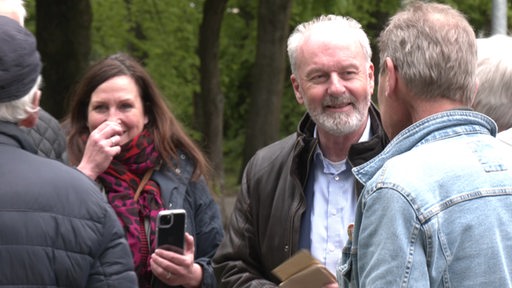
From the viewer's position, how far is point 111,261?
3182mm

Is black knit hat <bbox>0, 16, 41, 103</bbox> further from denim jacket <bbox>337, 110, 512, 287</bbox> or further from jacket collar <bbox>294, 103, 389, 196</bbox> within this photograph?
jacket collar <bbox>294, 103, 389, 196</bbox>

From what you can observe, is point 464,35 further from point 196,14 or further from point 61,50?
point 196,14

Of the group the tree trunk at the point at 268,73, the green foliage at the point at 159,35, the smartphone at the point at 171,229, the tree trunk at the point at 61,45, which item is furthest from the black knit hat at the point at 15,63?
the green foliage at the point at 159,35

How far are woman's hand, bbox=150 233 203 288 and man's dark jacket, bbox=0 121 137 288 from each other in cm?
147

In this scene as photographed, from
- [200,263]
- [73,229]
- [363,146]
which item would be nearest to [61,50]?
[200,263]

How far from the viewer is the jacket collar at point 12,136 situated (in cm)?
311

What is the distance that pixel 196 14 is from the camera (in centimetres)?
1905

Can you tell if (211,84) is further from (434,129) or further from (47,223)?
(434,129)

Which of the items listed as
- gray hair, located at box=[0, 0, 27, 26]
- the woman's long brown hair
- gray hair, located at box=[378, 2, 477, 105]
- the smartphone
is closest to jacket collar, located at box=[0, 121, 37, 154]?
gray hair, located at box=[0, 0, 27, 26]

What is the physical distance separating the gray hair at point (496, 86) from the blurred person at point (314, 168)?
0.70 metres

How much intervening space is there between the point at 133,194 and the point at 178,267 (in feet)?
1.48

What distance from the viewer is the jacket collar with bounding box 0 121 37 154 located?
3.11 m

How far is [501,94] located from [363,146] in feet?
2.50

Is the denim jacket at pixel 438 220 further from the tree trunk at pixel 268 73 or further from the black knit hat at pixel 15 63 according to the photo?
the tree trunk at pixel 268 73
